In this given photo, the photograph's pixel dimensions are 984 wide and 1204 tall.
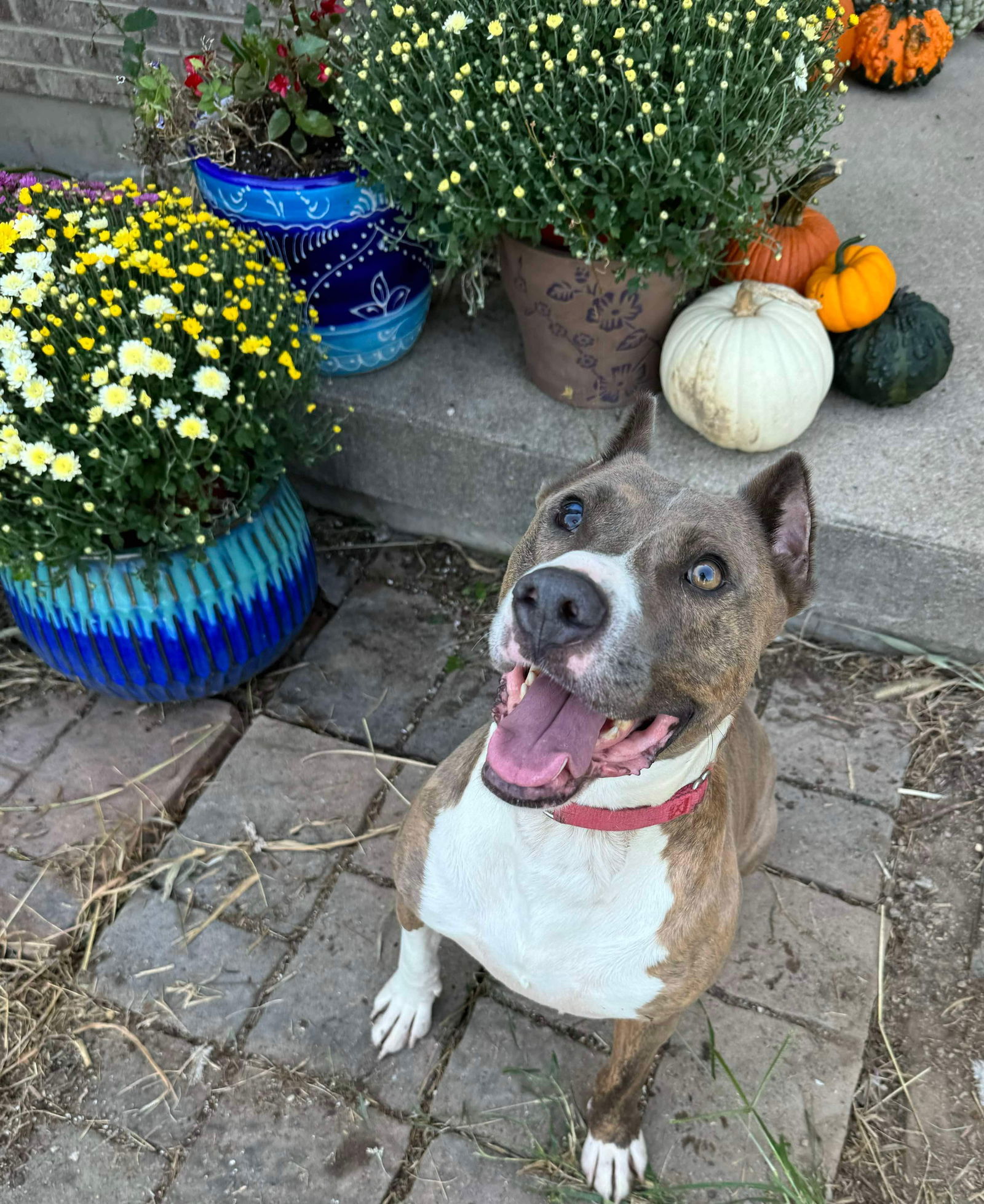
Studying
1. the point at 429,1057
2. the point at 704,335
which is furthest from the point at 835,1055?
the point at 704,335

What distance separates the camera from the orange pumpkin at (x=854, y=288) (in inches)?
137

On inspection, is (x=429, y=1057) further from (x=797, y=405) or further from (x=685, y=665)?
(x=797, y=405)

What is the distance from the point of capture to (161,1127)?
255cm

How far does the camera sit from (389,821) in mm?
3229

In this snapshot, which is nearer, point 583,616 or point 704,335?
point 583,616

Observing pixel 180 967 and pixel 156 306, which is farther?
pixel 180 967

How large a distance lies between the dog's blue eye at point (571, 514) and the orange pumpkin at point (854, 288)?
2.02 m

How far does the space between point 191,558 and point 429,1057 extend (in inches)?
64.2

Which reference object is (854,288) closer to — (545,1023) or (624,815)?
(624,815)

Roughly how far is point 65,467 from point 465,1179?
2.14m

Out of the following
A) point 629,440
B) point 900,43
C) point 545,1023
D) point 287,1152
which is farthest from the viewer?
point 900,43

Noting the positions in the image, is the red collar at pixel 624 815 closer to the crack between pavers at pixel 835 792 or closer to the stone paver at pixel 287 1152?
the stone paver at pixel 287 1152

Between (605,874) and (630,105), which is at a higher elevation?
(630,105)

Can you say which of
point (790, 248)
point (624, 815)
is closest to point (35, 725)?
point (624, 815)
